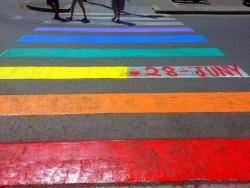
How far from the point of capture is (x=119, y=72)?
321 inches

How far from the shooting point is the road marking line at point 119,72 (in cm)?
783

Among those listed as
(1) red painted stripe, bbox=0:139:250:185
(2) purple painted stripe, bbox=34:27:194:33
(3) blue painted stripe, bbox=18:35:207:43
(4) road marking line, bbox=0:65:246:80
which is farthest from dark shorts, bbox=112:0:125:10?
(1) red painted stripe, bbox=0:139:250:185

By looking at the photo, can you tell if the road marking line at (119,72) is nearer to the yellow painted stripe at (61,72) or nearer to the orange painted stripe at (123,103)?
the yellow painted stripe at (61,72)

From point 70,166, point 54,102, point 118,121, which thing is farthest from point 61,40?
point 70,166

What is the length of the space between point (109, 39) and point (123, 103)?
221 inches

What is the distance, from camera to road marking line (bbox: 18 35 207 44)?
37.4 ft

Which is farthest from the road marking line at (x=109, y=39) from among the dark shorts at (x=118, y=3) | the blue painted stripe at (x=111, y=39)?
the dark shorts at (x=118, y=3)

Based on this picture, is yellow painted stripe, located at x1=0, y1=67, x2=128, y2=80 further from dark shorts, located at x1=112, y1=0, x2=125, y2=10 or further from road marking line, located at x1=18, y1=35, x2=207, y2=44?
dark shorts, located at x1=112, y1=0, x2=125, y2=10

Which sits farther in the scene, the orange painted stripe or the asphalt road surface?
the orange painted stripe

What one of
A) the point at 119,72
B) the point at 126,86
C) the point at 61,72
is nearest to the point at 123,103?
the point at 126,86

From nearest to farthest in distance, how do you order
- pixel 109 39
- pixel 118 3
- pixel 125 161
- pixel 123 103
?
pixel 125 161, pixel 123 103, pixel 109 39, pixel 118 3

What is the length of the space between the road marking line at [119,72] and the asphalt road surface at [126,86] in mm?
120

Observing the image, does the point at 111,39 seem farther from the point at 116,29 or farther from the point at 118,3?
the point at 118,3

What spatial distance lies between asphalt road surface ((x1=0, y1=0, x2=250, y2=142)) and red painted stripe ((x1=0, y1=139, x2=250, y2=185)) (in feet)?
0.85
